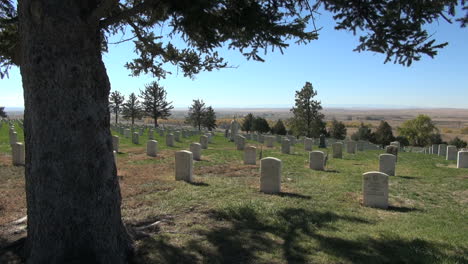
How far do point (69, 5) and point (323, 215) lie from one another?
5522 millimetres

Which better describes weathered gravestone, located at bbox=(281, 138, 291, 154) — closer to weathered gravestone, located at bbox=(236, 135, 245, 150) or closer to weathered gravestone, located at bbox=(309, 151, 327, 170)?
weathered gravestone, located at bbox=(236, 135, 245, 150)

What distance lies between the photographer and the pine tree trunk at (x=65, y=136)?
386 cm

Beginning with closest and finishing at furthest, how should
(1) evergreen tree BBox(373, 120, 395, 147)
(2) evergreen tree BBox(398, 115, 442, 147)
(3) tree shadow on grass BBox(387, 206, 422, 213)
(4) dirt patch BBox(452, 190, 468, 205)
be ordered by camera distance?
(3) tree shadow on grass BBox(387, 206, 422, 213), (4) dirt patch BBox(452, 190, 468, 205), (1) evergreen tree BBox(373, 120, 395, 147), (2) evergreen tree BBox(398, 115, 442, 147)

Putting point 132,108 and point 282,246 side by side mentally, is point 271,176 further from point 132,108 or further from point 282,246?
point 132,108

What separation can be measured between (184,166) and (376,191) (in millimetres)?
5179

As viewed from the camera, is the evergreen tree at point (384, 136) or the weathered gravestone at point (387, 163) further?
the evergreen tree at point (384, 136)

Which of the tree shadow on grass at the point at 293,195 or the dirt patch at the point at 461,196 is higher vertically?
the tree shadow on grass at the point at 293,195

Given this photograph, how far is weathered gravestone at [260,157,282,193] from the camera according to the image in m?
9.08

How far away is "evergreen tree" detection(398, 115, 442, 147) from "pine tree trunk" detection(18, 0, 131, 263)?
4858 cm

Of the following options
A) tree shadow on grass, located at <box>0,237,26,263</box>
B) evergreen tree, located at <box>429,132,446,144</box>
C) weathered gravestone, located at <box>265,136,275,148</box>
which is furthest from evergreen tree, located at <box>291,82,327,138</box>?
tree shadow on grass, located at <box>0,237,26,263</box>

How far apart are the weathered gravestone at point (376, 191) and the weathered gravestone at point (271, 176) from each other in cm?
208

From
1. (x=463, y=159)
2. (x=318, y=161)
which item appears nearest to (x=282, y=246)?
(x=318, y=161)

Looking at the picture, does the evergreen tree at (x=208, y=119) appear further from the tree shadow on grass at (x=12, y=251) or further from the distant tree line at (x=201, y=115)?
the tree shadow on grass at (x=12, y=251)

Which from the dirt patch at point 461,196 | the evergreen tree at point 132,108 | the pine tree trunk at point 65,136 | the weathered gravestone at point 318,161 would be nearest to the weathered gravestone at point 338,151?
the weathered gravestone at point 318,161
